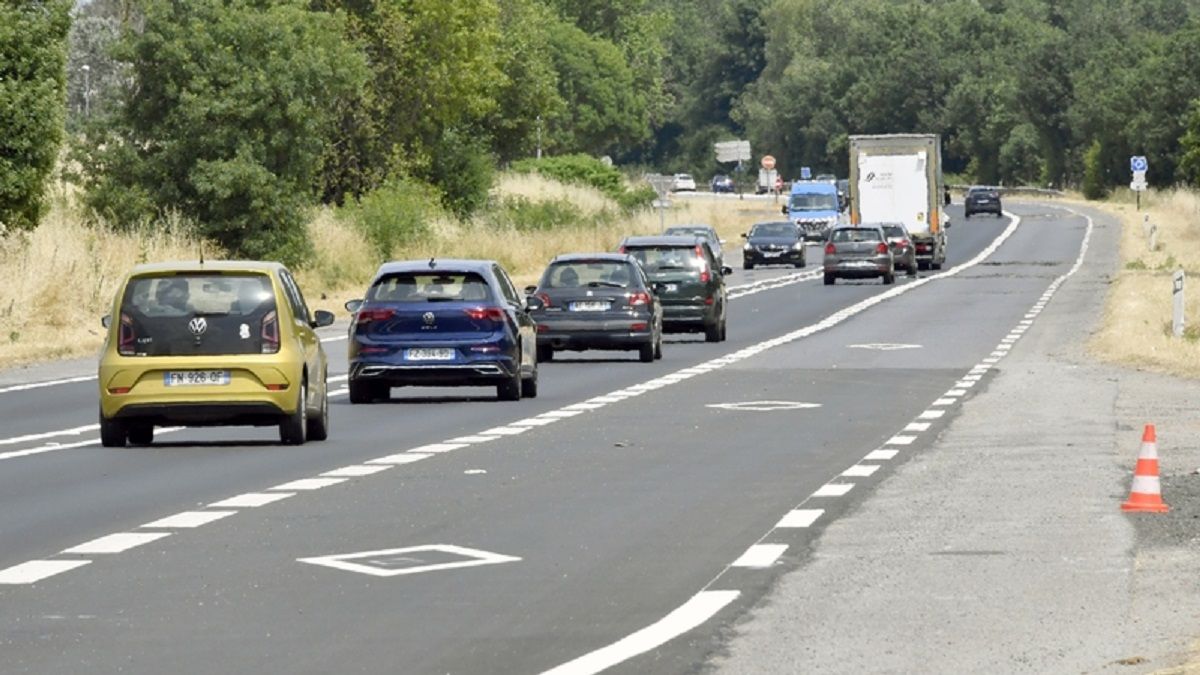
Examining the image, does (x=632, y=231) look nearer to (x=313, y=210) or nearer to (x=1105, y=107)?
(x=313, y=210)

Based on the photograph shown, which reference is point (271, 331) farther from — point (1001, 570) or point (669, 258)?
point (669, 258)

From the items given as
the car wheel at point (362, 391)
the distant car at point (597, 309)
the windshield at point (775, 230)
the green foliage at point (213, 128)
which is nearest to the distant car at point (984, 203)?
the windshield at point (775, 230)

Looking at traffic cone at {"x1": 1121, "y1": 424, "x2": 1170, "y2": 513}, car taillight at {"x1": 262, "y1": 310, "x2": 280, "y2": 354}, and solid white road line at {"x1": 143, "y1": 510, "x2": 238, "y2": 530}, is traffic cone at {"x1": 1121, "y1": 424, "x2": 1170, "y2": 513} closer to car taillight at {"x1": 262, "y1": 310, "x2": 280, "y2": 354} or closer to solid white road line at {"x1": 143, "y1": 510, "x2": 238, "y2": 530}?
solid white road line at {"x1": 143, "y1": 510, "x2": 238, "y2": 530}

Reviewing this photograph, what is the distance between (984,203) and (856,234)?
67108mm

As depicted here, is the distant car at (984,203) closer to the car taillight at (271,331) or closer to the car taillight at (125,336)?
the car taillight at (271,331)

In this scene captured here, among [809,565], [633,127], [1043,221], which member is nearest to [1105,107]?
[633,127]

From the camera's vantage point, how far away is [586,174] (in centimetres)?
10781

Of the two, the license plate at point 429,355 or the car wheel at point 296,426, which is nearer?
the car wheel at point 296,426

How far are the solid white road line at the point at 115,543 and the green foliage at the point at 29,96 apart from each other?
24996 mm

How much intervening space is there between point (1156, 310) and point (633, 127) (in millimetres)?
108342

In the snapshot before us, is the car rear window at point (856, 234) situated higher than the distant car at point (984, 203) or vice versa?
the car rear window at point (856, 234)

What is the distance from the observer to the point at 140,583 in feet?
42.3

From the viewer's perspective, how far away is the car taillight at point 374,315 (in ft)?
92.2

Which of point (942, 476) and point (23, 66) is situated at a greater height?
point (23, 66)
